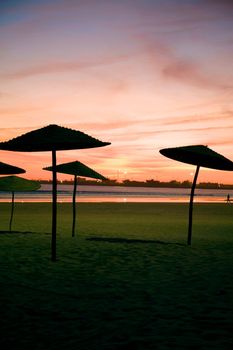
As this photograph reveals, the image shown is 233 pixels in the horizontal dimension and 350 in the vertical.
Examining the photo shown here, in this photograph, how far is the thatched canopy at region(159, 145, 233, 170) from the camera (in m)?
12.5

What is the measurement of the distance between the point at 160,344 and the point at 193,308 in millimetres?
1677

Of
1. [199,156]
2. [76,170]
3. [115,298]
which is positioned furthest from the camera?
[76,170]

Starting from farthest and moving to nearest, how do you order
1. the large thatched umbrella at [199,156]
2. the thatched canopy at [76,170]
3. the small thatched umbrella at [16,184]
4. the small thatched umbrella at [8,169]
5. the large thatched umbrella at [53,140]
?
the small thatched umbrella at [16,184] < the thatched canopy at [76,170] < the small thatched umbrella at [8,169] < the large thatched umbrella at [199,156] < the large thatched umbrella at [53,140]

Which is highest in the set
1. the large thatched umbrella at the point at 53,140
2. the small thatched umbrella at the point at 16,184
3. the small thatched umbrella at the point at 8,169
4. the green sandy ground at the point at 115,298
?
the large thatched umbrella at the point at 53,140

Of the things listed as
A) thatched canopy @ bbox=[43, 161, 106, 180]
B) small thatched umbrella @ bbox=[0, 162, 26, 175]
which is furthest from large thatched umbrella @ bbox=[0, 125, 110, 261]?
thatched canopy @ bbox=[43, 161, 106, 180]

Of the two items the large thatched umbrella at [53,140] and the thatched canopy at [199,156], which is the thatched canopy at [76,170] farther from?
the large thatched umbrella at [53,140]

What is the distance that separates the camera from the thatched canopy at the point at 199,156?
12500mm

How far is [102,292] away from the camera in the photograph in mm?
7324

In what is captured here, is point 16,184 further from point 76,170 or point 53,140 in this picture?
point 53,140

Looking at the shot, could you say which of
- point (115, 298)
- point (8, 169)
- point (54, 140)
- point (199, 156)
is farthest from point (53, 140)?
point (199, 156)

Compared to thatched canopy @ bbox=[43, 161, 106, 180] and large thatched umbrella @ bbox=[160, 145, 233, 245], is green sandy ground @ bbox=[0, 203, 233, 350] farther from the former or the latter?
thatched canopy @ bbox=[43, 161, 106, 180]

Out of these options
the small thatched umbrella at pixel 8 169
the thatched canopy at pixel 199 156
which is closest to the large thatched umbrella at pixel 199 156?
the thatched canopy at pixel 199 156

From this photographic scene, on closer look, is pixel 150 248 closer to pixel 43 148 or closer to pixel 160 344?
pixel 43 148

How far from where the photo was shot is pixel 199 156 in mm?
12961
